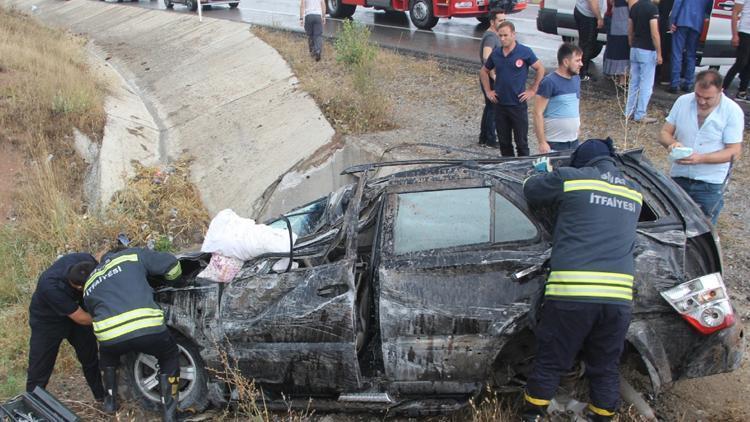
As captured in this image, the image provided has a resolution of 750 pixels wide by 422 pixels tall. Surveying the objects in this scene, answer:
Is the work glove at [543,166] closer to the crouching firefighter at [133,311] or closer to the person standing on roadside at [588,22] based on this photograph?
the crouching firefighter at [133,311]

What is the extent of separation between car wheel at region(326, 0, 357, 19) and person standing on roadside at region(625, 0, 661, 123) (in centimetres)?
1077

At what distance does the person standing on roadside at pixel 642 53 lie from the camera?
8.13 meters

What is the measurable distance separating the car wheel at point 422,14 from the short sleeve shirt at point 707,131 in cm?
1124

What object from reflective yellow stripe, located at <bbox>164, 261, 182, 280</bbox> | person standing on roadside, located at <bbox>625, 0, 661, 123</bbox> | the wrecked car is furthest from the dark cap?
person standing on roadside, located at <bbox>625, 0, 661, 123</bbox>

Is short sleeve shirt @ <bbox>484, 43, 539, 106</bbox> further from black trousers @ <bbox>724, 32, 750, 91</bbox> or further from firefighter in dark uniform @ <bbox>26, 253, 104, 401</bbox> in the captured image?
firefighter in dark uniform @ <bbox>26, 253, 104, 401</bbox>

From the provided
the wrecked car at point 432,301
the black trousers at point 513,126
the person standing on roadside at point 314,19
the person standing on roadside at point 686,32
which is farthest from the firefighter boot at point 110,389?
the person standing on roadside at point 314,19

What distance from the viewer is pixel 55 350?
4.68 meters

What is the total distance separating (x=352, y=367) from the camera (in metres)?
4.00

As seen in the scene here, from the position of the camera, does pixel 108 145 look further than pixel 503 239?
Yes

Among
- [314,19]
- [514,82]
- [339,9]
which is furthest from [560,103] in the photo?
[339,9]

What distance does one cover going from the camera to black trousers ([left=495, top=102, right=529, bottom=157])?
6.92 metres

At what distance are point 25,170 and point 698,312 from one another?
27.8 ft

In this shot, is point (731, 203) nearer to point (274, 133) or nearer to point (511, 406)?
point (511, 406)

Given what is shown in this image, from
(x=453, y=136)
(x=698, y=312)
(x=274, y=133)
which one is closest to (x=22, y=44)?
(x=274, y=133)
